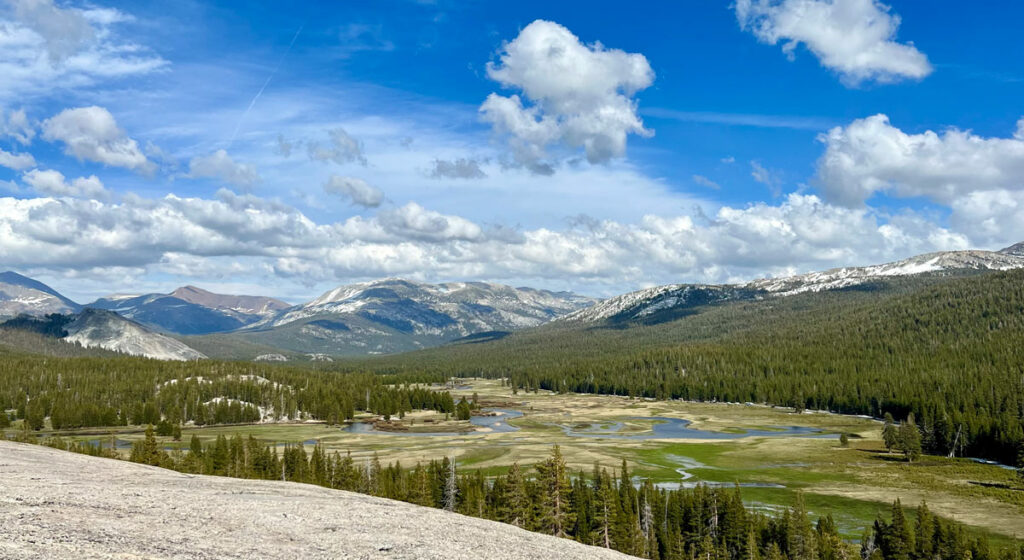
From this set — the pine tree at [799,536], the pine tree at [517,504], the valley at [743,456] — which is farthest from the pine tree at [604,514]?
the valley at [743,456]

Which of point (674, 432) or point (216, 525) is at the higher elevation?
point (216, 525)

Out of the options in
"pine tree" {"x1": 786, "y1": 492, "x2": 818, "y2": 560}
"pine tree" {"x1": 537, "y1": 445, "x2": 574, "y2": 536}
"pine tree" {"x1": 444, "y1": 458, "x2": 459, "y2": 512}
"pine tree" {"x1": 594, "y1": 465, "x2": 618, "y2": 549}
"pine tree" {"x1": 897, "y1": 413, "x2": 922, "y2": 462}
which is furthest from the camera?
"pine tree" {"x1": 897, "y1": 413, "x2": 922, "y2": 462}

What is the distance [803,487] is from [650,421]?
95.4 metres

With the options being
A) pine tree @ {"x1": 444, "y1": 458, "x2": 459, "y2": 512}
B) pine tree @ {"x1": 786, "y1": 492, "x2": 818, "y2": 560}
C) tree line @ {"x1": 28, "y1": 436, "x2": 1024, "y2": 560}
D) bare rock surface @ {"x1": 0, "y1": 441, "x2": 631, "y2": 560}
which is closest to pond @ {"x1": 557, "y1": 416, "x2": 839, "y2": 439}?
tree line @ {"x1": 28, "y1": 436, "x2": 1024, "y2": 560}

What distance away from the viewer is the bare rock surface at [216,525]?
79.6 ft

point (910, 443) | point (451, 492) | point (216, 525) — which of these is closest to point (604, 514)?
point (451, 492)

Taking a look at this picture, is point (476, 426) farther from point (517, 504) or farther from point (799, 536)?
point (799, 536)

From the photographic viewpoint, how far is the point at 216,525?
2958 cm

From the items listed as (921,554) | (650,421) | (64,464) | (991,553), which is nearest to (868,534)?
(921,554)

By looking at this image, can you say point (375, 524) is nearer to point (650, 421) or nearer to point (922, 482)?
point (922, 482)

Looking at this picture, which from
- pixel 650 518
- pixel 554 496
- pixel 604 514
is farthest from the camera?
pixel 650 518

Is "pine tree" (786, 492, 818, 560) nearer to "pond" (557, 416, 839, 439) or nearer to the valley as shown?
the valley

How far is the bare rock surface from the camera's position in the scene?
24266 millimetres

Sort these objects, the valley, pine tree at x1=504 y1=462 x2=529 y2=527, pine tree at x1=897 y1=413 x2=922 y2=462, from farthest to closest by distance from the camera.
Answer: pine tree at x1=897 y1=413 x2=922 y2=462, the valley, pine tree at x1=504 y1=462 x2=529 y2=527
